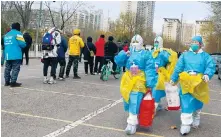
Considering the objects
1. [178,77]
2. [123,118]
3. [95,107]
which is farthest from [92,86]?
[178,77]

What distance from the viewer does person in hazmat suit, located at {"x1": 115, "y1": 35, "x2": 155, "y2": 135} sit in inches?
219

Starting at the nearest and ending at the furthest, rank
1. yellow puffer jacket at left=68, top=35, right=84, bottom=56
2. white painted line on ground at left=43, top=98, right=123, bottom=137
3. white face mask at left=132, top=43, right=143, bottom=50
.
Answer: white painted line on ground at left=43, top=98, right=123, bottom=137 < white face mask at left=132, top=43, right=143, bottom=50 < yellow puffer jacket at left=68, top=35, right=84, bottom=56

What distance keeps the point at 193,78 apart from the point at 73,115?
2405 millimetres

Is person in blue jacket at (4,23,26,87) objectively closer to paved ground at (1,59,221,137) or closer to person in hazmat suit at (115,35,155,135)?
paved ground at (1,59,221,137)

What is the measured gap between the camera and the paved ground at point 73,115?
18.1 feet

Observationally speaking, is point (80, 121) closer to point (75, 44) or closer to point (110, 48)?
point (75, 44)

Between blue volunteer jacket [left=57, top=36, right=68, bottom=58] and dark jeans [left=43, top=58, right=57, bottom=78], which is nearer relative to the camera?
dark jeans [left=43, top=58, right=57, bottom=78]

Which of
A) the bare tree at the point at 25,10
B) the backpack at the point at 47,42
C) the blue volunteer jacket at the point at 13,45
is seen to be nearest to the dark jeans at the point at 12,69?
the blue volunteer jacket at the point at 13,45

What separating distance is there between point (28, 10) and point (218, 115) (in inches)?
1131

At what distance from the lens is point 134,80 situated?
18.7 ft

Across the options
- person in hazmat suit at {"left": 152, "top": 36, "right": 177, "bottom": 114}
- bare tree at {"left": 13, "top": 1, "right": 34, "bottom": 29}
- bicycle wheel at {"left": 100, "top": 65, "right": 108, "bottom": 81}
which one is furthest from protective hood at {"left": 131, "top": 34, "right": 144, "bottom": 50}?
bare tree at {"left": 13, "top": 1, "right": 34, "bottom": 29}

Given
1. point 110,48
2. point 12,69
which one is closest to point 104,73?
point 110,48

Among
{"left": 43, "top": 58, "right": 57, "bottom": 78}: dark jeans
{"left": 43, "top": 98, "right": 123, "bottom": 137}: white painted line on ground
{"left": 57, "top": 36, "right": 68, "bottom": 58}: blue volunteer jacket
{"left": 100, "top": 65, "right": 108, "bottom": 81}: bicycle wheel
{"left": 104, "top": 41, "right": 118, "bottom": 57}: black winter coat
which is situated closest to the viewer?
{"left": 43, "top": 98, "right": 123, "bottom": 137}: white painted line on ground

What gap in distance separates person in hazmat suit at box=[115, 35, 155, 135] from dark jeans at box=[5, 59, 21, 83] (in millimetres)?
4103
